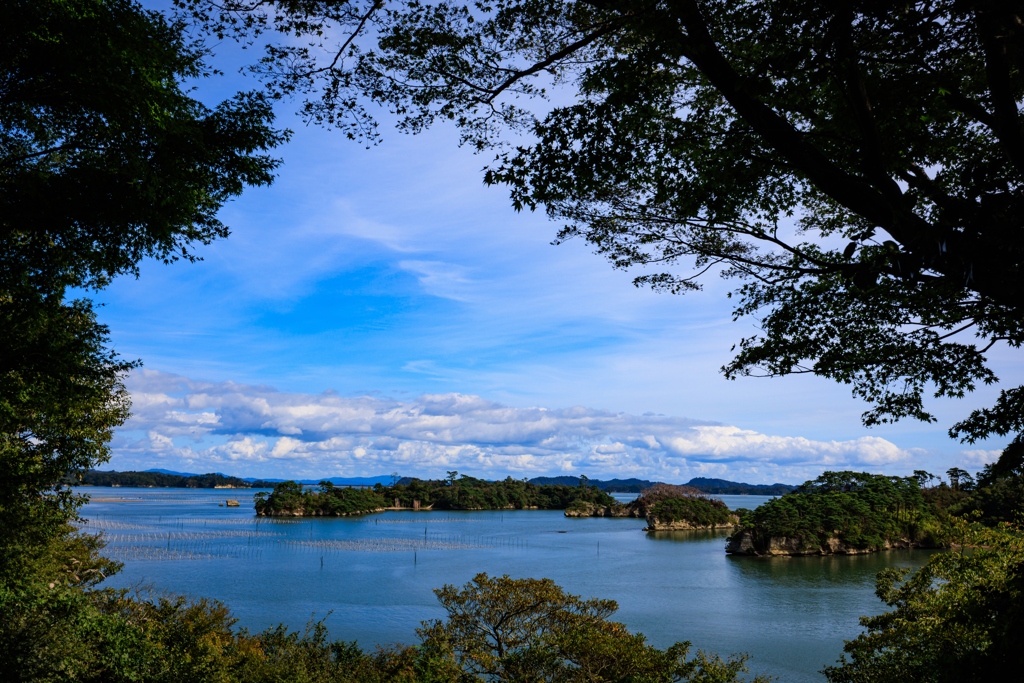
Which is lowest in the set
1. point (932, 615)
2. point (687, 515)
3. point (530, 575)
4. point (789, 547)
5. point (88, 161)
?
point (530, 575)

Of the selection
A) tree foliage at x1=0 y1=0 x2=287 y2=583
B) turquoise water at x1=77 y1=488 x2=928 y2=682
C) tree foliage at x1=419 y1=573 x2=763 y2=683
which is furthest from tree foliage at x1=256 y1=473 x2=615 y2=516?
tree foliage at x1=0 y1=0 x2=287 y2=583

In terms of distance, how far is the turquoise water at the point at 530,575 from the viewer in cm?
2909

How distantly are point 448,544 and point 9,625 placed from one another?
58809 mm

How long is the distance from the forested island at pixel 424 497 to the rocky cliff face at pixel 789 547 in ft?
227

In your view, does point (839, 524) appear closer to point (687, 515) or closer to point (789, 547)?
point (789, 547)

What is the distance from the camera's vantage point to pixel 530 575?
1736 inches

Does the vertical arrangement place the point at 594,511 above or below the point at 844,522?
below

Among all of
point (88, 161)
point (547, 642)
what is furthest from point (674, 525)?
point (88, 161)

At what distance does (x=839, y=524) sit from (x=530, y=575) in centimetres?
2942

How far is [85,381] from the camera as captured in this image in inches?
475

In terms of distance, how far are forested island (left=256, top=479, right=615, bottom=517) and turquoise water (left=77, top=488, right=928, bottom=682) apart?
23.9m

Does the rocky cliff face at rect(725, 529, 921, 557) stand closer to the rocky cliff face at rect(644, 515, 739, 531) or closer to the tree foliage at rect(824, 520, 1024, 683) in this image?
the rocky cliff face at rect(644, 515, 739, 531)

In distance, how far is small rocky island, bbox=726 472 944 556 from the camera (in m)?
55.0

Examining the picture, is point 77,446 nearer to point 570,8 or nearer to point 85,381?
point 85,381
